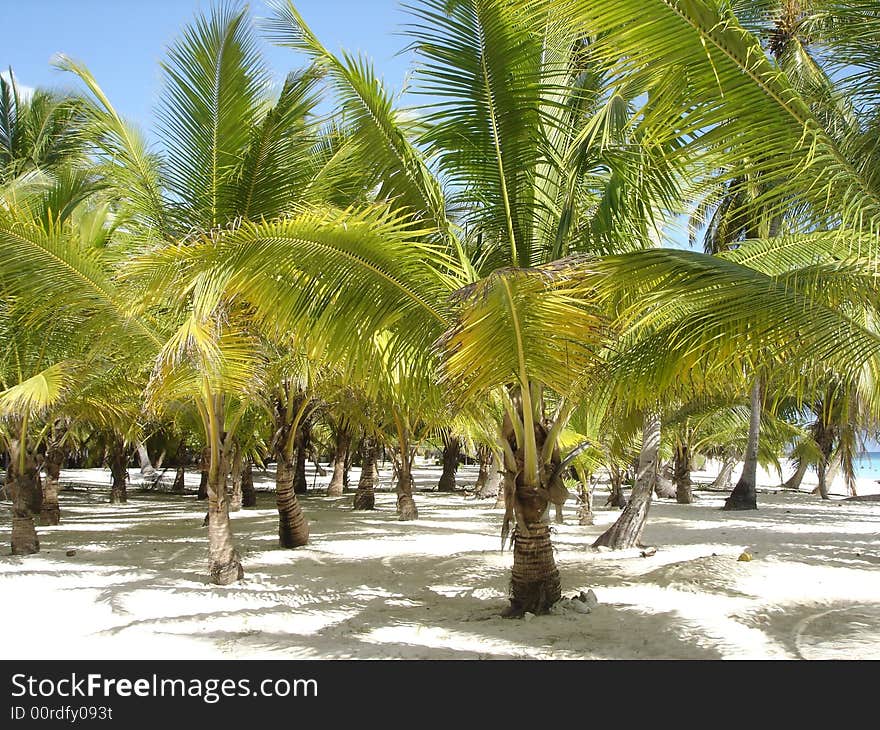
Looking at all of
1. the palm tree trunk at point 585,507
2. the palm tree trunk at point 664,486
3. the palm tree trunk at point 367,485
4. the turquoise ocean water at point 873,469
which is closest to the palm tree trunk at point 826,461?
the palm tree trunk at point 664,486

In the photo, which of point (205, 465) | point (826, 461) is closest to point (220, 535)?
point (205, 465)

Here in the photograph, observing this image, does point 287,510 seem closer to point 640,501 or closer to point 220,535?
point 220,535

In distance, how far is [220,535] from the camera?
750cm

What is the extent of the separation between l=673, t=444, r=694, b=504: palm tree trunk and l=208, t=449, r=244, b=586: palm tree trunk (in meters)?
13.7

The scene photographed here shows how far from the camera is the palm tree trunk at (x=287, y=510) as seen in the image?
9.84 metres

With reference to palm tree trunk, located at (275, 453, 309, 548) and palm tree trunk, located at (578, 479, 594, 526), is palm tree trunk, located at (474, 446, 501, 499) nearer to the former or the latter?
palm tree trunk, located at (578, 479, 594, 526)

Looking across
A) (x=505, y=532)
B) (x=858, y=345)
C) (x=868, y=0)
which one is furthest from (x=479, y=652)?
(x=868, y=0)

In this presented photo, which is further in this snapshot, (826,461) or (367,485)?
(826,461)

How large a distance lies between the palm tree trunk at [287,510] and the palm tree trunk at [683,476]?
11.7 metres

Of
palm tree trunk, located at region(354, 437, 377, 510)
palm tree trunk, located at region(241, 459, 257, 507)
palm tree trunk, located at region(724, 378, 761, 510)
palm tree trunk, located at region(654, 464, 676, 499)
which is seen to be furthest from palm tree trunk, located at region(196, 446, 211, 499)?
palm tree trunk, located at region(654, 464, 676, 499)

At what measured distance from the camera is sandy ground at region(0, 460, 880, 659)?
5039mm

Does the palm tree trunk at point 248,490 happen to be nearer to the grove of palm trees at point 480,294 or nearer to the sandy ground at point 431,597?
the sandy ground at point 431,597

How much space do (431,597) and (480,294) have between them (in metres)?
3.61

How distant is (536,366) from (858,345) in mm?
2020
